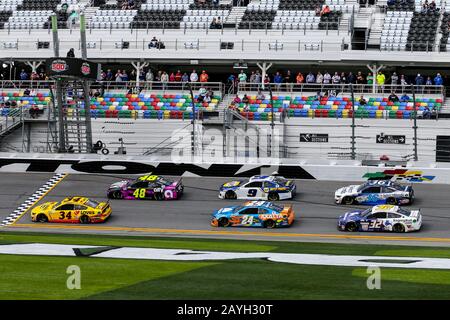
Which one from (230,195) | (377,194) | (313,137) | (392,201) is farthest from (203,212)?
(313,137)

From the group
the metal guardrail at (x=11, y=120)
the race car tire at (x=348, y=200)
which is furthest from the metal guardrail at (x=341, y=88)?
the race car tire at (x=348, y=200)

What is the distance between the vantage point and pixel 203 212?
36188mm

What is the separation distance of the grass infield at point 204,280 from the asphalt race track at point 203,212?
630 cm

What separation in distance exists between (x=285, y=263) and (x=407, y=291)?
515cm

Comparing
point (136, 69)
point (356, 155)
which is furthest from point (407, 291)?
point (136, 69)

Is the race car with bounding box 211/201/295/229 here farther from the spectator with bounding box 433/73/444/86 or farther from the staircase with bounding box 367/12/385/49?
the staircase with bounding box 367/12/385/49

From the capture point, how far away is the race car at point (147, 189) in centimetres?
3825

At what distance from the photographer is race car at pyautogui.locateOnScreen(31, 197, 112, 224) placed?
115 ft


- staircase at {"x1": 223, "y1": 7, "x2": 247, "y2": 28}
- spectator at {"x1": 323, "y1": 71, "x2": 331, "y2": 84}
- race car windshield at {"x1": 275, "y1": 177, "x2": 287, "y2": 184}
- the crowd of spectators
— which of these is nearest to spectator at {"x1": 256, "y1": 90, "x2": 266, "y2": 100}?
the crowd of spectators

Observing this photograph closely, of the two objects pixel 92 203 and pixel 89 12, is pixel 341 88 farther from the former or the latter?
pixel 92 203

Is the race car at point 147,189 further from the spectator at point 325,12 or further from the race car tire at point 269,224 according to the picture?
the spectator at point 325,12

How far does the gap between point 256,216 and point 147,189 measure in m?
6.23

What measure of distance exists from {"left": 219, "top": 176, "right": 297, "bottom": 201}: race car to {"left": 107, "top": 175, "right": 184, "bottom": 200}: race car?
1.98m
